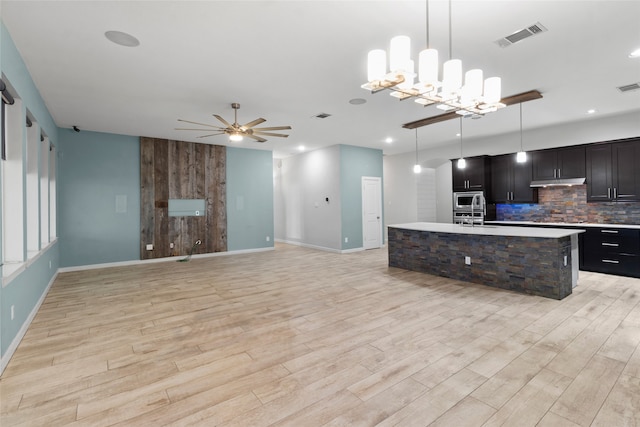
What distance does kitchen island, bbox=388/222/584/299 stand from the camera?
4223 mm

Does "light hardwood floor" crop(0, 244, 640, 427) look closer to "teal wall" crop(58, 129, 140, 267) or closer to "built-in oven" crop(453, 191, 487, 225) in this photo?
"teal wall" crop(58, 129, 140, 267)

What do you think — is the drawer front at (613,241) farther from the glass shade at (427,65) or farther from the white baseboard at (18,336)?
the white baseboard at (18,336)

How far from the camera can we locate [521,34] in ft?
9.89

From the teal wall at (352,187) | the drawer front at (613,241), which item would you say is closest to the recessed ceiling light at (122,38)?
the teal wall at (352,187)

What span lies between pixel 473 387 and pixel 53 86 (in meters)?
5.93

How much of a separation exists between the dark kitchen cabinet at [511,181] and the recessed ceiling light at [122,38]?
7.59 m

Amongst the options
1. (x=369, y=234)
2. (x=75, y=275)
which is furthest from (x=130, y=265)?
(x=369, y=234)

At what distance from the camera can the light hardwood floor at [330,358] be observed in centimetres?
197

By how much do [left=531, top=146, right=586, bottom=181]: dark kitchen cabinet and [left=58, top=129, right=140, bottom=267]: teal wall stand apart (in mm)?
9061

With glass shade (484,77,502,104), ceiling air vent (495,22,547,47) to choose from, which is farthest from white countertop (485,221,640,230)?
glass shade (484,77,502,104)

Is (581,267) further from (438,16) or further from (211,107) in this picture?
(211,107)

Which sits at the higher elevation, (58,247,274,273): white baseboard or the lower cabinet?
the lower cabinet

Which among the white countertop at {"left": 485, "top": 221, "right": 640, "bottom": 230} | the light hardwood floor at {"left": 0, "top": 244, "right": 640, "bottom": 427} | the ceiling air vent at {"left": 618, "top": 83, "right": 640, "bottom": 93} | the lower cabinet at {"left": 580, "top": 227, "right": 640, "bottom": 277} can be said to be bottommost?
the light hardwood floor at {"left": 0, "top": 244, "right": 640, "bottom": 427}

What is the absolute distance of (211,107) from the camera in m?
5.18
